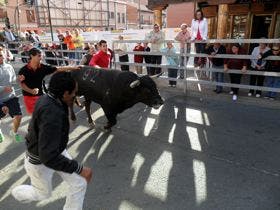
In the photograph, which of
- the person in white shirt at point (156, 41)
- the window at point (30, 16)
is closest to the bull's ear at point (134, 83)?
the person in white shirt at point (156, 41)

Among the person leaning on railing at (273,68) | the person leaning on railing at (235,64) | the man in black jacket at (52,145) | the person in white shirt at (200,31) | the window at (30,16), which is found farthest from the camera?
the window at (30,16)

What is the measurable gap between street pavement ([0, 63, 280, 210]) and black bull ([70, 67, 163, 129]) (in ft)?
2.01

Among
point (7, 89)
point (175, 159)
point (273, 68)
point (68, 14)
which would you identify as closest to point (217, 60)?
point (273, 68)

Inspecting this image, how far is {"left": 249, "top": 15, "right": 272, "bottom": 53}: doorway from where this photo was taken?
39.7 feet

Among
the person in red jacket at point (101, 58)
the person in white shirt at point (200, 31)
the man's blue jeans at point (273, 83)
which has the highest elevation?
the person in white shirt at point (200, 31)

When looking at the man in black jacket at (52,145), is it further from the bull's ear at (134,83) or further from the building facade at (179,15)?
the building facade at (179,15)

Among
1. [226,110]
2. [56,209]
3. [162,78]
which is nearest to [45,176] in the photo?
[56,209]

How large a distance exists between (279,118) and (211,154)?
8.08ft

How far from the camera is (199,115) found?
677cm

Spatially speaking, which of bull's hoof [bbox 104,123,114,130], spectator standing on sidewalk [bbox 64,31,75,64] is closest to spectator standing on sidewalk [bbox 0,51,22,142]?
bull's hoof [bbox 104,123,114,130]

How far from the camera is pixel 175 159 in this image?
4.73 m

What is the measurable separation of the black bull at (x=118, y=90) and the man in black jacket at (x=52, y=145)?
113 inches

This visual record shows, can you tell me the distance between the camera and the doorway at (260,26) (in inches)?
476

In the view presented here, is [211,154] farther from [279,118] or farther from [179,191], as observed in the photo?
[279,118]
